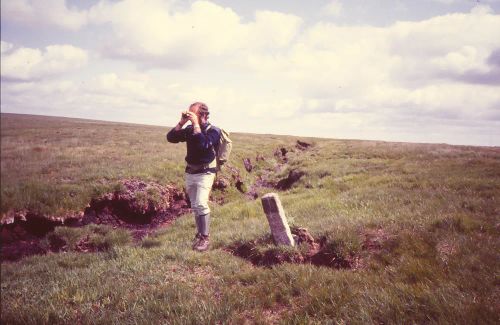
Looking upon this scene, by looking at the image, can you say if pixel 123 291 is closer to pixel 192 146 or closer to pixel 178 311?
pixel 178 311

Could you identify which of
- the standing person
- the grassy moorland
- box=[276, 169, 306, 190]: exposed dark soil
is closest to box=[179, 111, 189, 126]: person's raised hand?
the standing person

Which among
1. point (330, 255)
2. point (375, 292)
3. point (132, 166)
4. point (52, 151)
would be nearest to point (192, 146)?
point (330, 255)

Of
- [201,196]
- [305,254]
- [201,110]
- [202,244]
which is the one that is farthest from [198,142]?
[305,254]

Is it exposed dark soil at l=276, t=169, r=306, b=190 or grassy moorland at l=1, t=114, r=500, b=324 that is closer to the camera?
grassy moorland at l=1, t=114, r=500, b=324

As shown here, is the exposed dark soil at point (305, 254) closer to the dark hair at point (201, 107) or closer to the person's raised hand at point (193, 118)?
the person's raised hand at point (193, 118)

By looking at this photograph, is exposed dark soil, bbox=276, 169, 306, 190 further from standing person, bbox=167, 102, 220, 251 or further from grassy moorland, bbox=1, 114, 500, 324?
standing person, bbox=167, 102, 220, 251

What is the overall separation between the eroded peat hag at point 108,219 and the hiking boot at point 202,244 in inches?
137

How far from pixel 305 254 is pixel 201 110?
4.05 m

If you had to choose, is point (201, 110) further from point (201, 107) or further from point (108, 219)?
point (108, 219)

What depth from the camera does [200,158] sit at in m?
7.52

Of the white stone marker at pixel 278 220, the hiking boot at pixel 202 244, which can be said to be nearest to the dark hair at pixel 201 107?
the white stone marker at pixel 278 220

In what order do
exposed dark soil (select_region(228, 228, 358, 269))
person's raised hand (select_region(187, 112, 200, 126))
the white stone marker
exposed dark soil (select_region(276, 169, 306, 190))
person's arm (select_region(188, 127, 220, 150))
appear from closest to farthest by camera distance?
exposed dark soil (select_region(228, 228, 358, 269)), the white stone marker, person's raised hand (select_region(187, 112, 200, 126)), person's arm (select_region(188, 127, 220, 150)), exposed dark soil (select_region(276, 169, 306, 190))

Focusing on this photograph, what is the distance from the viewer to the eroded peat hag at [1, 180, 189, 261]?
9227 mm

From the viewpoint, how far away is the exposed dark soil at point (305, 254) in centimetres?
619
